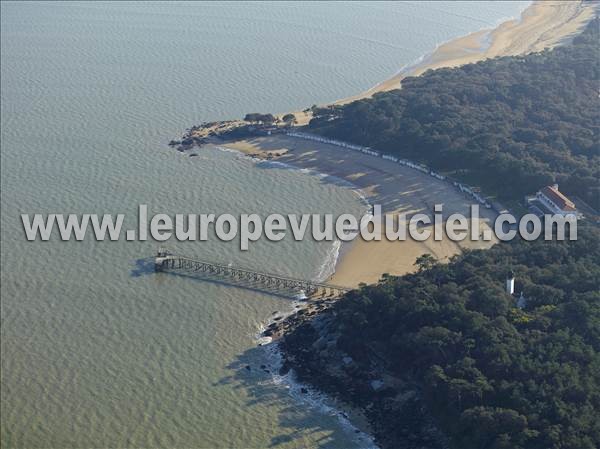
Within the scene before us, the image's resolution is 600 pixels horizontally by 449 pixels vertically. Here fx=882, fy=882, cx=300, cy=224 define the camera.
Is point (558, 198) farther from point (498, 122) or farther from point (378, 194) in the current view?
point (498, 122)

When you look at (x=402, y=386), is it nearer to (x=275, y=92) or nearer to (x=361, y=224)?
(x=361, y=224)

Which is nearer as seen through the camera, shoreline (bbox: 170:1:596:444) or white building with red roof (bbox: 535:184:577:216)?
shoreline (bbox: 170:1:596:444)

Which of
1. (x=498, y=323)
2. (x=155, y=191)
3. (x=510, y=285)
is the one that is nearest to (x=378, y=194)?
(x=155, y=191)

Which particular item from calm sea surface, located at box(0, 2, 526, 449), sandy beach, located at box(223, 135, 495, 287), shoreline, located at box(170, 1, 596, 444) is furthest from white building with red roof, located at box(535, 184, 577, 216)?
calm sea surface, located at box(0, 2, 526, 449)

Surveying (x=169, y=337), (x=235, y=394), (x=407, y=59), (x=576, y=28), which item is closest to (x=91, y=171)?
(x=169, y=337)

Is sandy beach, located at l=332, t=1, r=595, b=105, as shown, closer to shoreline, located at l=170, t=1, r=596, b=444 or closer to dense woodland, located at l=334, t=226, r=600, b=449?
shoreline, located at l=170, t=1, r=596, b=444

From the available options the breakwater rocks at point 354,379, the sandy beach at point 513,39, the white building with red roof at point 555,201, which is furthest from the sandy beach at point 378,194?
the sandy beach at point 513,39
